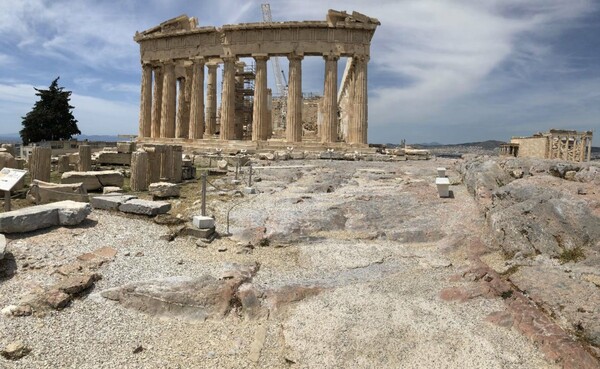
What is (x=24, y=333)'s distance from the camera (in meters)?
5.67

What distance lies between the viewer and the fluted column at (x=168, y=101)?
37.6 metres

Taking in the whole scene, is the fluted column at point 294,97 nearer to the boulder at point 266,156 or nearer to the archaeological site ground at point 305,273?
the boulder at point 266,156

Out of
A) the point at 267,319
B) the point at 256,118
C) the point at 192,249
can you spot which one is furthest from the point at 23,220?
the point at 256,118

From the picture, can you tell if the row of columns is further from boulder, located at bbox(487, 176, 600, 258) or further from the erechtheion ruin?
boulder, located at bbox(487, 176, 600, 258)

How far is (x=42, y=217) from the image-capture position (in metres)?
8.91

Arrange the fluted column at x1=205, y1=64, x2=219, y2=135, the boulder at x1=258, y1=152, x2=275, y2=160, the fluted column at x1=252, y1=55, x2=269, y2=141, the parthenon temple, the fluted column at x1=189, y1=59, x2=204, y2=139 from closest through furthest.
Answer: the boulder at x1=258, y1=152, x2=275, y2=160 → the parthenon temple → the fluted column at x1=252, y1=55, x2=269, y2=141 → the fluted column at x1=189, y1=59, x2=204, y2=139 → the fluted column at x1=205, y1=64, x2=219, y2=135

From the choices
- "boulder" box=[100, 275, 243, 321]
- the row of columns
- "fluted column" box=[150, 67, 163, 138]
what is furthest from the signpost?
"fluted column" box=[150, 67, 163, 138]

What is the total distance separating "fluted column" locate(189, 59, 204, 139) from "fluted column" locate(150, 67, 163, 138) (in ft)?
17.9

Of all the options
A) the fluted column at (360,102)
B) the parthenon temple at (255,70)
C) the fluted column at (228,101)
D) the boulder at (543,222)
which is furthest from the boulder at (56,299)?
the fluted column at (228,101)

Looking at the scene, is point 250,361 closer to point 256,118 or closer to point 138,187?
point 138,187

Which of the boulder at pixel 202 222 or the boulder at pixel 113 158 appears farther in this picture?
the boulder at pixel 113 158

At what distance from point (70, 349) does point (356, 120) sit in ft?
92.3

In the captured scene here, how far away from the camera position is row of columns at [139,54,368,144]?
3180 centimetres

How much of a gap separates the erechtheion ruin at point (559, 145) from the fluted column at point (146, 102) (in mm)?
32093
